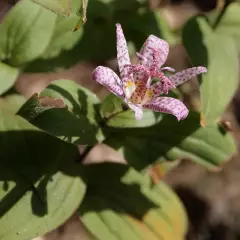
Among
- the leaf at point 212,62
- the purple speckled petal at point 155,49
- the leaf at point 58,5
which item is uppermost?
the leaf at point 58,5

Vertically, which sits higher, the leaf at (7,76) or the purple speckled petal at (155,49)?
the purple speckled petal at (155,49)

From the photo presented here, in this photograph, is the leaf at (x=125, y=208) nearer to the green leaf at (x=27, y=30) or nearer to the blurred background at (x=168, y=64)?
the blurred background at (x=168, y=64)

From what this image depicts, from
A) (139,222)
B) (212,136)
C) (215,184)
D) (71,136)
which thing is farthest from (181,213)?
(71,136)

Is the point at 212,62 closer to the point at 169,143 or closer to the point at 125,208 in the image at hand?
the point at 169,143

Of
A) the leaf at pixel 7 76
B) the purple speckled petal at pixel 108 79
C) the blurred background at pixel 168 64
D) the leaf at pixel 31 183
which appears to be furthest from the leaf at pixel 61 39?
the purple speckled petal at pixel 108 79

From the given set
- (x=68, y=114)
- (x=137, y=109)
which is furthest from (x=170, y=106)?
(x=68, y=114)

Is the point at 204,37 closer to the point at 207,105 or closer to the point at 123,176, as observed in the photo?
the point at 207,105
